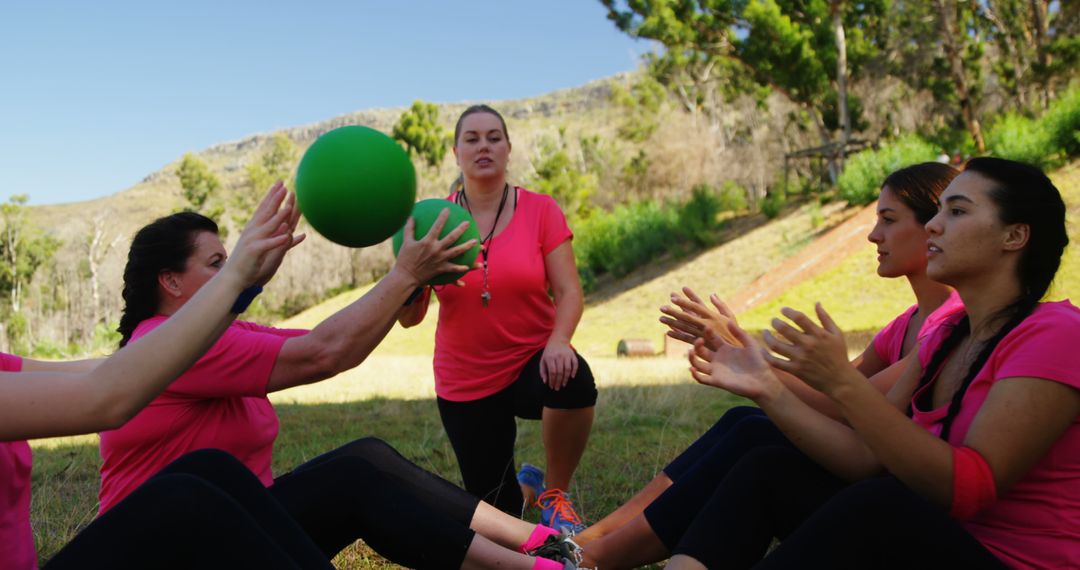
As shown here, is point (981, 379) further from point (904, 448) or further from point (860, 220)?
point (860, 220)

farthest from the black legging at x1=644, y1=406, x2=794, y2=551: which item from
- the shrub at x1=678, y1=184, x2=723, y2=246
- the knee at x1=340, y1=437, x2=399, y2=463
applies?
the shrub at x1=678, y1=184, x2=723, y2=246

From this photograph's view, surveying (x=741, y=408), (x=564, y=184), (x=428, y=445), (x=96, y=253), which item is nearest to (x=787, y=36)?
(x=564, y=184)

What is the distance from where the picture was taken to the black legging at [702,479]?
2.61 metres

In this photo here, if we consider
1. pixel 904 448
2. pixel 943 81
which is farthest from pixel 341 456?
pixel 943 81

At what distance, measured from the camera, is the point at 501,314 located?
392cm

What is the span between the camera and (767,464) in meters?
2.29

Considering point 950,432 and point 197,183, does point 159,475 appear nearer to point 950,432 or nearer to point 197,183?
point 950,432

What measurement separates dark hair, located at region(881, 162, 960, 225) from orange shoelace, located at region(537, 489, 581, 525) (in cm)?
175

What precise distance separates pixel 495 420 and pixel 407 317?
710 millimetres

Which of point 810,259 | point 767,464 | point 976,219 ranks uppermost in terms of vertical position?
point 976,219

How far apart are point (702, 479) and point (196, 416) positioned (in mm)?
1621

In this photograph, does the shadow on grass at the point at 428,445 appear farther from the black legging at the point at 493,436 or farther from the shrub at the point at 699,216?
the shrub at the point at 699,216

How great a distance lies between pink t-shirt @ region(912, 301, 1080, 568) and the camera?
6.09 feet

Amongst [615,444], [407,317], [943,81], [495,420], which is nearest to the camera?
[407,317]
